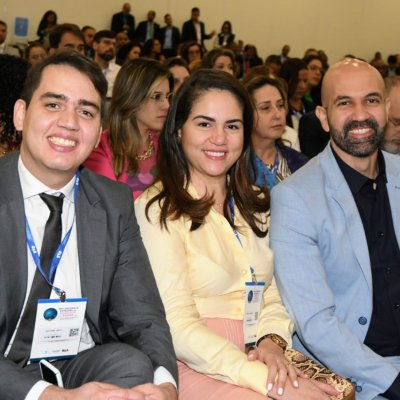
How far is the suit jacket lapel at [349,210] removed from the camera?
236 cm

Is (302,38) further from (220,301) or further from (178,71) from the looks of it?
(220,301)

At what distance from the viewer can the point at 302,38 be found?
16.9 meters

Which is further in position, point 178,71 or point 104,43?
point 104,43

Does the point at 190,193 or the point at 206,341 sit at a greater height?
the point at 190,193

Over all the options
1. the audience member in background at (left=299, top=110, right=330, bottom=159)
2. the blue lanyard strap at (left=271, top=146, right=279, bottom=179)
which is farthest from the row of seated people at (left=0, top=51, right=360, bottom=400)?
the audience member in background at (left=299, top=110, right=330, bottom=159)

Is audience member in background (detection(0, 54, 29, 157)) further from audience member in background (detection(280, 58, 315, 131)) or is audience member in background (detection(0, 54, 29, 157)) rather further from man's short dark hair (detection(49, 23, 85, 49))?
man's short dark hair (detection(49, 23, 85, 49))

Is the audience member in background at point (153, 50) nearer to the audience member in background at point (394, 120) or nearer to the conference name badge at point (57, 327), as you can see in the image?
the audience member in background at point (394, 120)

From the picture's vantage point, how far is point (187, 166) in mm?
2547

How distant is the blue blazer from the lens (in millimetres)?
2285

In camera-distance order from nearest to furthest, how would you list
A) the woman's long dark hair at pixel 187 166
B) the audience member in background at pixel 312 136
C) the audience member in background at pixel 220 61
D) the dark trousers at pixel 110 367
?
the dark trousers at pixel 110 367 → the woman's long dark hair at pixel 187 166 → the audience member in background at pixel 312 136 → the audience member in background at pixel 220 61

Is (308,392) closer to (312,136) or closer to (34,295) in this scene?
(34,295)

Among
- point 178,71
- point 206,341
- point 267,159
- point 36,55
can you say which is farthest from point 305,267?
point 36,55

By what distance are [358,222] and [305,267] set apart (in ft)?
0.89

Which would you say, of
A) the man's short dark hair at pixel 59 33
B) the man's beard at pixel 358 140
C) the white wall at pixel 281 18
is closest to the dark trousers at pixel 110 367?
the man's beard at pixel 358 140
